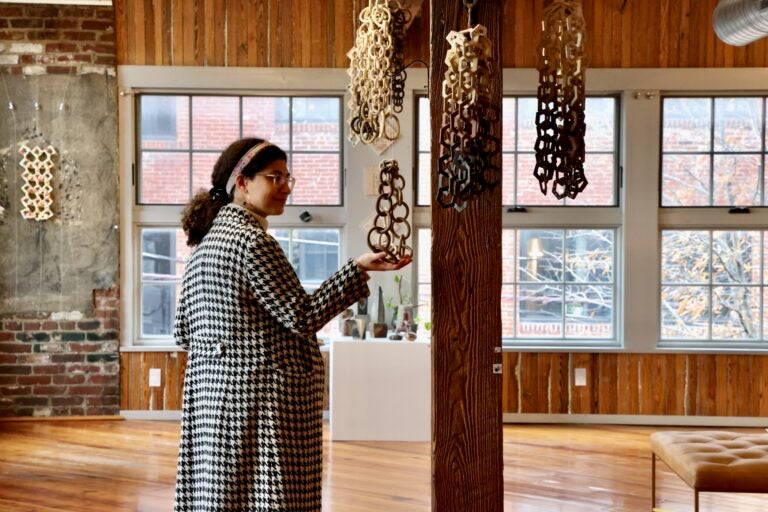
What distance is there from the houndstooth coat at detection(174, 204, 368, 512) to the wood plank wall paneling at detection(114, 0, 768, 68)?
185 inches

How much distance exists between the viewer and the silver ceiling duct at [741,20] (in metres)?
5.86

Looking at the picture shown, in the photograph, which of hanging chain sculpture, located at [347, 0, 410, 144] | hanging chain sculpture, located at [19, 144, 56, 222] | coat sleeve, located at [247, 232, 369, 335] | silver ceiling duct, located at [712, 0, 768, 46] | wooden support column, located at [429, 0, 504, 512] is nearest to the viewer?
coat sleeve, located at [247, 232, 369, 335]

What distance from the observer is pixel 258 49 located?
7.46 meters

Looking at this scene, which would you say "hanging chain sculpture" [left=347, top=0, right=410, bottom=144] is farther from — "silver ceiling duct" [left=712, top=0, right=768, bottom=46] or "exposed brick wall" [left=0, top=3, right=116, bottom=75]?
"exposed brick wall" [left=0, top=3, right=116, bottom=75]

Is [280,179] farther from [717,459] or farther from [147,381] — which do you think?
[147,381]

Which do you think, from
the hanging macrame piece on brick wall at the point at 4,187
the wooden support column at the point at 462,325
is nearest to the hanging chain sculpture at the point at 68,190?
the hanging macrame piece on brick wall at the point at 4,187

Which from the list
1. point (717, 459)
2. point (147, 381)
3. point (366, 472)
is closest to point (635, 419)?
point (366, 472)

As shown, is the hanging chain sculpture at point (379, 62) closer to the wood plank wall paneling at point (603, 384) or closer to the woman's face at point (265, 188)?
the woman's face at point (265, 188)

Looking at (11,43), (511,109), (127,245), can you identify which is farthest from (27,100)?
(511,109)

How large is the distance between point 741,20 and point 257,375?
175 inches

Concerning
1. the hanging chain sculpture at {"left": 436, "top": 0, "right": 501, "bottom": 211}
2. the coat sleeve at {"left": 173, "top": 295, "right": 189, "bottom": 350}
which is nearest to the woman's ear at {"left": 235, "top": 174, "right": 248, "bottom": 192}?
the coat sleeve at {"left": 173, "top": 295, "right": 189, "bottom": 350}

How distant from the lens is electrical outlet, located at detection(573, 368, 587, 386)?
295 inches

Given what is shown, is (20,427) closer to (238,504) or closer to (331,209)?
(331,209)

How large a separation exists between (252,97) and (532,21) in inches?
84.0
